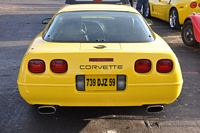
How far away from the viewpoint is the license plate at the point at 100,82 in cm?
332

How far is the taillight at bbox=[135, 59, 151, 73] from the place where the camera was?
11.0 feet

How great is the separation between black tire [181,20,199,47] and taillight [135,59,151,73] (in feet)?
15.1

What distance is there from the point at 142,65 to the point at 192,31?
4767 millimetres

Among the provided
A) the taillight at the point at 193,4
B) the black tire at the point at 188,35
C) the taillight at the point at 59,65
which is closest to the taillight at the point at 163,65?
the taillight at the point at 59,65

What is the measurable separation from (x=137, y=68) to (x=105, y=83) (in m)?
0.39

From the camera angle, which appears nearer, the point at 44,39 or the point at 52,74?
the point at 52,74

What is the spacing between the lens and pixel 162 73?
3426 millimetres

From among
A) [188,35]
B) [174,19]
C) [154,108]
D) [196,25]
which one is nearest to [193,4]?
[174,19]

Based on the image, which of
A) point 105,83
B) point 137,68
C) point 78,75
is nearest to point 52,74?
point 78,75

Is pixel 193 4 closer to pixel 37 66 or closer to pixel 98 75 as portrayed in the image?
pixel 98 75

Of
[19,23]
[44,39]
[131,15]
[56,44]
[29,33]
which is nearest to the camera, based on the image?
[56,44]

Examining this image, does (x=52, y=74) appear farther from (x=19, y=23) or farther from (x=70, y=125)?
(x=19, y=23)

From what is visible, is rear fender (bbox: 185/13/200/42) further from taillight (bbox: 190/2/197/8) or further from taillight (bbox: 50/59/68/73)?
taillight (bbox: 50/59/68/73)

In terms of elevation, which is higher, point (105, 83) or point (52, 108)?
point (105, 83)
